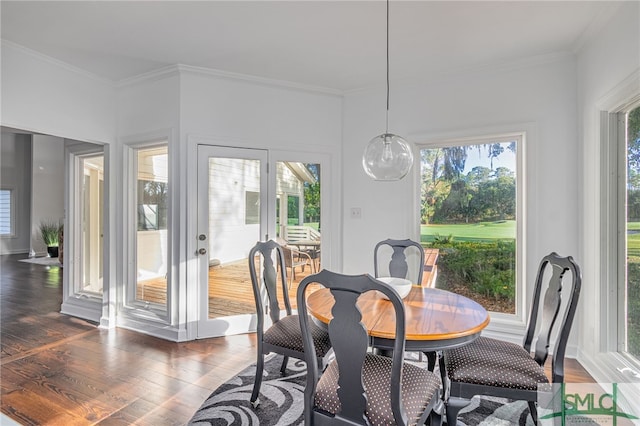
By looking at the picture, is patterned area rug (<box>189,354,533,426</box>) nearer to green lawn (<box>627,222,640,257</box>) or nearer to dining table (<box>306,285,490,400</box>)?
dining table (<box>306,285,490,400</box>)

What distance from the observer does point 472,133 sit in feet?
11.1

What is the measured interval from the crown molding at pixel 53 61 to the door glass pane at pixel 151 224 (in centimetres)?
85

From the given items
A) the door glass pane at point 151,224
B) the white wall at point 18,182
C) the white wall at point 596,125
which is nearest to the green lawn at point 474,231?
the white wall at point 596,125

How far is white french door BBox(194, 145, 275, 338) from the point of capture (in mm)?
3521

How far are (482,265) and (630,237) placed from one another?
127 cm

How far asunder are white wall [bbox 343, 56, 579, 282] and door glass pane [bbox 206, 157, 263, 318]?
1148 millimetres

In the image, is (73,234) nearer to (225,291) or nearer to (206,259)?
(206,259)

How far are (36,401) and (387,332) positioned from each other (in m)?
2.53

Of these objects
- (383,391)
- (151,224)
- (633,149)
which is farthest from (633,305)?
(151,224)

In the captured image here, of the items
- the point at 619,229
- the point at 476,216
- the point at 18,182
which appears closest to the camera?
the point at 619,229

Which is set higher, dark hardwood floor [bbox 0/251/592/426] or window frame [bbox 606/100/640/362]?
window frame [bbox 606/100/640/362]

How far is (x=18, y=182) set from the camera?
958cm

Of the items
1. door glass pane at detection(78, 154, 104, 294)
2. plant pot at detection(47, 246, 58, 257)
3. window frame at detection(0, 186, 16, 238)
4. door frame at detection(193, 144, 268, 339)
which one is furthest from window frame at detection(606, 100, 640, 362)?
window frame at detection(0, 186, 16, 238)

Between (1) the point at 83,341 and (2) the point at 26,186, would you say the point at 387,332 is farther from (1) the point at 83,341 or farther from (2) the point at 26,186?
(2) the point at 26,186
